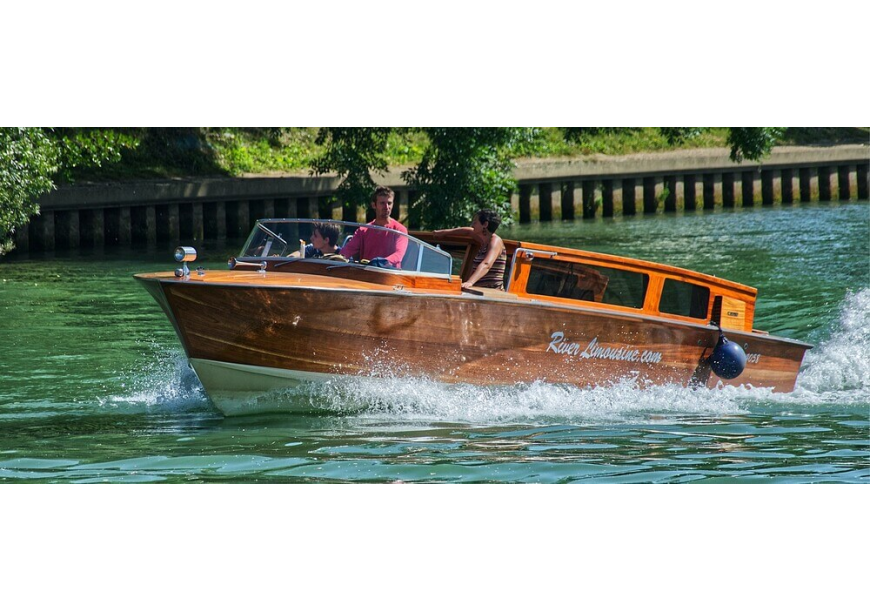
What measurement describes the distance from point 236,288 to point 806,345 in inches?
237

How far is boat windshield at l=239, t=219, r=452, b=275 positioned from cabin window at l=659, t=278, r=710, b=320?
2.24 meters

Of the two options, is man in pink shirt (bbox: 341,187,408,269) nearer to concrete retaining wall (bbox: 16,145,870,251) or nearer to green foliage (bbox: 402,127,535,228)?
green foliage (bbox: 402,127,535,228)

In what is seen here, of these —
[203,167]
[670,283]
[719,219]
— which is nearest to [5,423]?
[670,283]

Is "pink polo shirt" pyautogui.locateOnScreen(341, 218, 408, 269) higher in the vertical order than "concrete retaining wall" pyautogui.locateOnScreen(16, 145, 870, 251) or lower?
lower

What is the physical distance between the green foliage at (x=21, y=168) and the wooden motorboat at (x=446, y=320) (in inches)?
384

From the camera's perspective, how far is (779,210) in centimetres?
3131

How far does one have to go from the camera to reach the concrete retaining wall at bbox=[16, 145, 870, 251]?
24000 millimetres

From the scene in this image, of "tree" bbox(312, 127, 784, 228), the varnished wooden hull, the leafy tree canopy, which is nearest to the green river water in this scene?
the varnished wooden hull

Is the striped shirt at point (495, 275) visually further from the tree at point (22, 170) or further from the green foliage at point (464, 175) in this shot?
the green foliage at point (464, 175)

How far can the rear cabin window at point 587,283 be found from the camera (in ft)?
33.8

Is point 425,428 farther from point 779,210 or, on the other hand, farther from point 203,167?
point 779,210

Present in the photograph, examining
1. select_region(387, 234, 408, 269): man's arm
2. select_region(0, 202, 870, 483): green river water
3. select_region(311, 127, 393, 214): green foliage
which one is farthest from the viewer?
select_region(311, 127, 393, 214): green foliage

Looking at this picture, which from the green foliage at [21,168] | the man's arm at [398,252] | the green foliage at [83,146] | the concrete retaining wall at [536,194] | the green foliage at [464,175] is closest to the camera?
the man's arm at [398,252]

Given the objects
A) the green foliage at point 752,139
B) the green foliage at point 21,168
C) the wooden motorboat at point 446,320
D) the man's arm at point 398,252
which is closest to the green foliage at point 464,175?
the green foliage at point 752,139
